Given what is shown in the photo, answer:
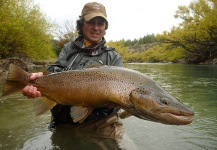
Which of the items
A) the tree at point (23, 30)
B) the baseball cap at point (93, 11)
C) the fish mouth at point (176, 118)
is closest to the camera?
the fish mouth at point (176, 118)

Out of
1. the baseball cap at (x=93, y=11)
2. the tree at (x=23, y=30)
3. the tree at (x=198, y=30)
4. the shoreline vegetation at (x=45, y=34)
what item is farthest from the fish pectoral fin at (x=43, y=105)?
the tree at (x=198, y=30)

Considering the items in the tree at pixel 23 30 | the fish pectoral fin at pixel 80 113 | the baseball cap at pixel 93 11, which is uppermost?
the tree at pixel 23 30

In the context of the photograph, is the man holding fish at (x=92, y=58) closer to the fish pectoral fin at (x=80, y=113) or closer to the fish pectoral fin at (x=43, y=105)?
the fish pectoral fin at (x=43, y=105)

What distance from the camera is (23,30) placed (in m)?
21.5

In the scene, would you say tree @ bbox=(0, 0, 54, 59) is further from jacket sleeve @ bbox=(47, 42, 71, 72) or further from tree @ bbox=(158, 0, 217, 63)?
tree @ bbox=(158, 0, 217, 63)

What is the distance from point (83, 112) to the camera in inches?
105

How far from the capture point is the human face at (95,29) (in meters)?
3.69

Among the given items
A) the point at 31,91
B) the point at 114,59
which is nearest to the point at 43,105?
the point at 31,91

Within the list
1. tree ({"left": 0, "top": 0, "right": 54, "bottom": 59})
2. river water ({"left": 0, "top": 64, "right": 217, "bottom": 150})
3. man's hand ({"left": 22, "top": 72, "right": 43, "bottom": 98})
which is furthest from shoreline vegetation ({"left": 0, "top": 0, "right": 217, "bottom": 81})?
man's hand ({"left": 22, "top": 72, "right": 43, "bottom": 98})

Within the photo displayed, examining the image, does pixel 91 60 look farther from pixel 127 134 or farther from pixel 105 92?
pixel 127 134

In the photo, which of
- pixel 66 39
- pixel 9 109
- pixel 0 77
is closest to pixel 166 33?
pixel 66 39

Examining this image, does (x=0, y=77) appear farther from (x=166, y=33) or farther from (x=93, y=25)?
(x=166, y=33)

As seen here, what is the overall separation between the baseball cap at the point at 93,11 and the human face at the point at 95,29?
90 millimetres

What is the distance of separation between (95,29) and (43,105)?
1.48 meters
